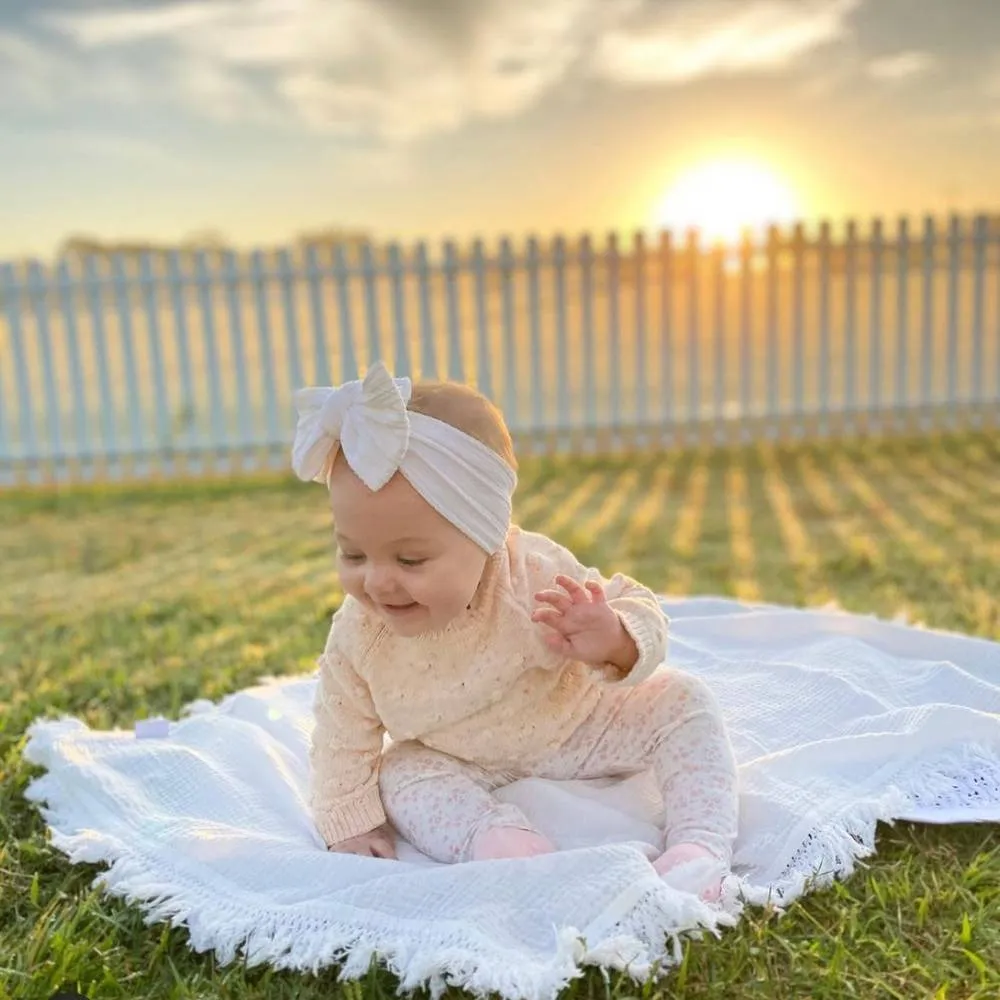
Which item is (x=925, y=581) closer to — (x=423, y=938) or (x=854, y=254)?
(x=423, y=938)

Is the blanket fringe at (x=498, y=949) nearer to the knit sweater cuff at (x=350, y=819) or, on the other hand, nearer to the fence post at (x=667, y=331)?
the knit sweater cuff at (x=350, y=819)

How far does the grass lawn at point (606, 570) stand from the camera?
1.66 m

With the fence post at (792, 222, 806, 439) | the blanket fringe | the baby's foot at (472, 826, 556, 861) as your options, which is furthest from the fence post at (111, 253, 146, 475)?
the baby's foot at (472, 826, 556, 861)

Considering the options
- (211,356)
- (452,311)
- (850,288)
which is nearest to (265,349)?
(211,356)

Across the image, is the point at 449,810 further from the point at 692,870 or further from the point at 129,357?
the point at 129,357

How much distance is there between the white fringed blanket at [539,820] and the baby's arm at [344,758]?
0.08 m

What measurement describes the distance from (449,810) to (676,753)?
1.41 ft

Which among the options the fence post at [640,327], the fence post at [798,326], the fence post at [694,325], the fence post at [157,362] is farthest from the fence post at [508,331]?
the fence post at [157,362]

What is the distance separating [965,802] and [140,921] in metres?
1.52

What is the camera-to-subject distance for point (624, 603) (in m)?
1.95

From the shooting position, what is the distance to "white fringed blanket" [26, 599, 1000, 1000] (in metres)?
1.62

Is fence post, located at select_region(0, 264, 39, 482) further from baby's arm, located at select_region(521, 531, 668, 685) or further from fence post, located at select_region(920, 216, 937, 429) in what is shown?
baby's arm, located at select_region(521, 531, 668, 685)

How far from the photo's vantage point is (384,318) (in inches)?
339

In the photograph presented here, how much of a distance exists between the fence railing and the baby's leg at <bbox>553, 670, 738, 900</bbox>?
6.53 meters
